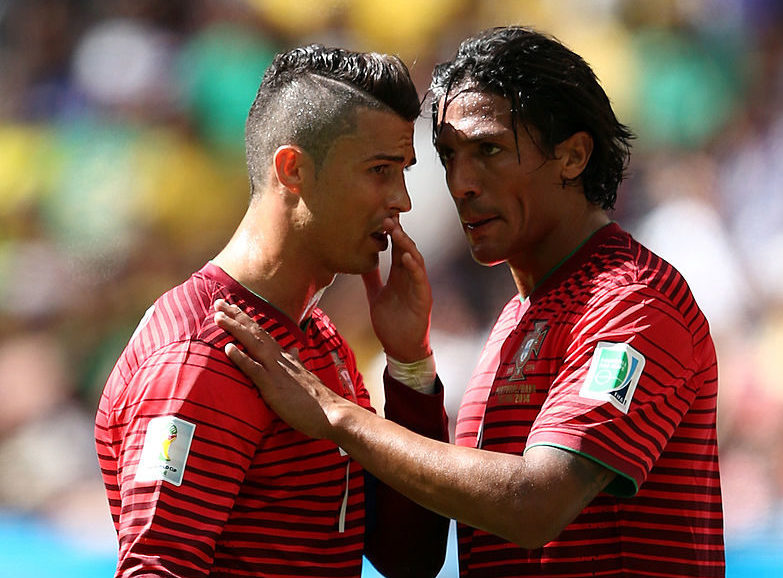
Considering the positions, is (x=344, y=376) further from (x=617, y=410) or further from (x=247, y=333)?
(x=617, y=410)

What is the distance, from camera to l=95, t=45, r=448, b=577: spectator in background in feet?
6.56

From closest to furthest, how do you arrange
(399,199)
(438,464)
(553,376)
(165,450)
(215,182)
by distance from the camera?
(165,450)
(438,464)
(553,376)
(399,199)
(215,182)

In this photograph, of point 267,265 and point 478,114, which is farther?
point 478,114

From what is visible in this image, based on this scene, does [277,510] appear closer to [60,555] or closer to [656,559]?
[656,559]

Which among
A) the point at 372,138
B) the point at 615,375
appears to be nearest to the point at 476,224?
the point at 372,138

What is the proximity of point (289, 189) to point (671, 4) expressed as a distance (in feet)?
8.32

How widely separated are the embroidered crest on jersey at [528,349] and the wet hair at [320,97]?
1.65 feet

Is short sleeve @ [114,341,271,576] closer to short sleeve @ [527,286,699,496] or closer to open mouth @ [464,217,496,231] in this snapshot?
short sleeve @ [527,286,699,496]

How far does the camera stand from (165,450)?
6.49 ft

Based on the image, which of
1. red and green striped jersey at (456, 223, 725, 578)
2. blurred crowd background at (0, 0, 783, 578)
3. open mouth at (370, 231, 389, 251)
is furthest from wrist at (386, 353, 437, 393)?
blurred crowd background at (0, 0, 783, 578)

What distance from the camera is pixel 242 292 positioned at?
223 centimetres

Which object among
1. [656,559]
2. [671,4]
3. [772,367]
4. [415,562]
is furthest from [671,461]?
[671,4]

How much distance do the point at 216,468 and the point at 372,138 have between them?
2.37 ft

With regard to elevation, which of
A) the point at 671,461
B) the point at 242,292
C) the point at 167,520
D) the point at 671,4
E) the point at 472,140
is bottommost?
the point at 167,520
